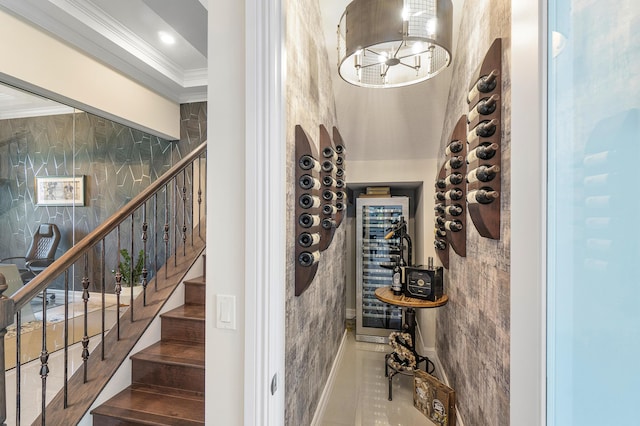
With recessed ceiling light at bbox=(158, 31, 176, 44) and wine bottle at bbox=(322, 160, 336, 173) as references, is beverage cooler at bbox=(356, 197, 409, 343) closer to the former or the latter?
wine bottle at bbox=(322, 160, 336, 173)

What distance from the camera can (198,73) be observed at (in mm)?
3729

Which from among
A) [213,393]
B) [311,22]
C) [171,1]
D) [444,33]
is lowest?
[213,393]

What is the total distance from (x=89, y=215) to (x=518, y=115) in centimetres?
430

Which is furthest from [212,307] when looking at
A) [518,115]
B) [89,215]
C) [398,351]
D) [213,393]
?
[89,215]

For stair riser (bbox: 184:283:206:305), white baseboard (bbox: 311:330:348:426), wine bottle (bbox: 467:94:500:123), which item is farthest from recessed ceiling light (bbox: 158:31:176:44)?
white baseboard (bbox: 311:330:348:426)

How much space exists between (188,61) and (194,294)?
2.70 metres

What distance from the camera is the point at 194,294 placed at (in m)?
2.71

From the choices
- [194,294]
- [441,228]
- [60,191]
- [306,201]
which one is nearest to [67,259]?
[194,294]

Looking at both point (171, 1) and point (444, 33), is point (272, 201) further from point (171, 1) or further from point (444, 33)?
point (171, 1)

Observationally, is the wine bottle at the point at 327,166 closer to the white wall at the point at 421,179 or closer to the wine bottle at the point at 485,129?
the wine bottle at the point at 485,129

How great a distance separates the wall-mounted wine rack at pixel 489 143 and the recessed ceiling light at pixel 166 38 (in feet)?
9.62

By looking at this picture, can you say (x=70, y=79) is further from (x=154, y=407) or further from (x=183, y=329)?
(x=154, y=407)

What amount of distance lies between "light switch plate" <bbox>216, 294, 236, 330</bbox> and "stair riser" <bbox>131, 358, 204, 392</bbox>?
4.22ft

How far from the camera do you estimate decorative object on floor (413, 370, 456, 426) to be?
2176 millimetres
